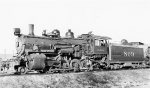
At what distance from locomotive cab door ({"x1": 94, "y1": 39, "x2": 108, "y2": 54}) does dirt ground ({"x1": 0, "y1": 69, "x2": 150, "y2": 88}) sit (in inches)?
116

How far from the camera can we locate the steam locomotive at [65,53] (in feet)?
56.6

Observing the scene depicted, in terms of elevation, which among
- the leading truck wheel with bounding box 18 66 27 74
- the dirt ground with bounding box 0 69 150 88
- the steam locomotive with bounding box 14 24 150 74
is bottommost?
the dirt ground with bounding box 0 69 150 88

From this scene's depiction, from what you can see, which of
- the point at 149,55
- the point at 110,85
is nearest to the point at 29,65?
the point at 110,85

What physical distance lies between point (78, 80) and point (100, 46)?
23.6ft

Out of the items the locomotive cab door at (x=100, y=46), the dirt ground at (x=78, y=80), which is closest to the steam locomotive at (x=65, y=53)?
the locomotive cab door at (x=100, y=46)

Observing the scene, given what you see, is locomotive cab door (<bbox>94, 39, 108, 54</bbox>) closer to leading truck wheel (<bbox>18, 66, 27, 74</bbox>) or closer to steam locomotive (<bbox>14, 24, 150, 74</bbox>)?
steam locomotive (<bbox>14, 24, 150, 74</bbox>)

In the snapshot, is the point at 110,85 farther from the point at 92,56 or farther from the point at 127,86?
the point at 92,56

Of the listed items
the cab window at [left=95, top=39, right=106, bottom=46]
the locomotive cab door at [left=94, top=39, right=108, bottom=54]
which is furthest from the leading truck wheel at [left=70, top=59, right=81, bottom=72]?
the cab window at [left=95, top=39, right=106, bottom=46]

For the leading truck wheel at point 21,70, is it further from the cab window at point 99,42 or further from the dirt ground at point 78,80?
the cab window at point 99,42

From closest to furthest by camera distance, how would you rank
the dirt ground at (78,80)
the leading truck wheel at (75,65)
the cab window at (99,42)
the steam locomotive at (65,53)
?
the dirt ground at (78,80)
the steam locomotive at (65,53)
the leading truck wheel at (75,65)
the cab window at (99,42)

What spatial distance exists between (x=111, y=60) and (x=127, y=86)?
671cm

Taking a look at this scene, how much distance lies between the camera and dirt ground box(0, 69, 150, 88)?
1329 centimetres

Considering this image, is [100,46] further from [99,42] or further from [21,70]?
[21,70]

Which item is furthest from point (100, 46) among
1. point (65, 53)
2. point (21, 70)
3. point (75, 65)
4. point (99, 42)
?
point (21, 70)
